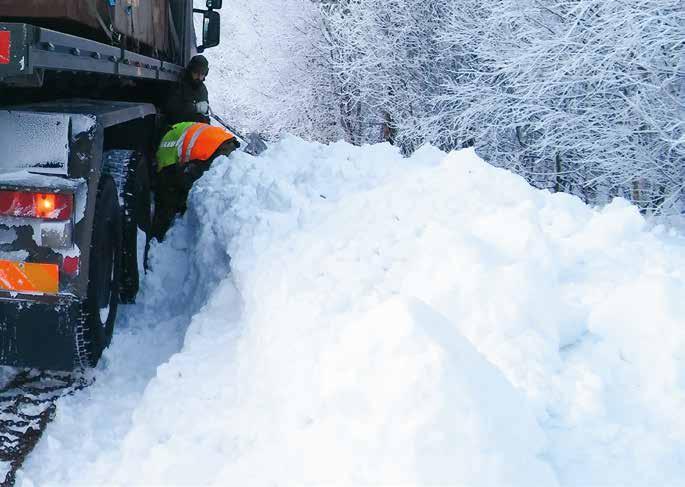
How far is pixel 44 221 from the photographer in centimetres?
312

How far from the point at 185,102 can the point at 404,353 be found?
19.5 feet

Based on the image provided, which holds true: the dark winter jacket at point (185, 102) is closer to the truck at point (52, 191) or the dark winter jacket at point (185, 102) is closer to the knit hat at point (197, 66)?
the knit hat at point (197, 66)

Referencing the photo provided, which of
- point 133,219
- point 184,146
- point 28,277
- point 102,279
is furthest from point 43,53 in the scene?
point 184,146

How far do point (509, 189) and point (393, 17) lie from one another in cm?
1015

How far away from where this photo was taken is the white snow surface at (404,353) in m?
2.37

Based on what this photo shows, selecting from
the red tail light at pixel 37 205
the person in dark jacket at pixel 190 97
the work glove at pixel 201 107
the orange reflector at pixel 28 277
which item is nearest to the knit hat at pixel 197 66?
the person in dark jacket at pixel 190 97

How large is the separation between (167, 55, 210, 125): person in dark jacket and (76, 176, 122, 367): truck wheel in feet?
12.4

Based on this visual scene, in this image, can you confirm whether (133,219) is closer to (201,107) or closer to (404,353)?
(404,353)

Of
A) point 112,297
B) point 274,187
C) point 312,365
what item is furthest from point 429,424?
point 274,187

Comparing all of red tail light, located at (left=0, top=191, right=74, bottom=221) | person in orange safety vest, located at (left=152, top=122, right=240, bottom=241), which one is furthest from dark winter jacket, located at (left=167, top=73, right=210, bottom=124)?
red tail light, located at (left=0, top=191, right=74, bottom=221)

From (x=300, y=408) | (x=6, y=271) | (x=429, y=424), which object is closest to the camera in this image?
(x=429, y=424)

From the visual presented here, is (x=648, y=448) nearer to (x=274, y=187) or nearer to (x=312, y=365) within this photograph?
(x=312, y=365)

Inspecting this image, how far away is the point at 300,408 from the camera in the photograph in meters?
2.82

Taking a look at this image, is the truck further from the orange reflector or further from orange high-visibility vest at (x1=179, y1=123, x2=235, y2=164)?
orange high-visibility vest at (x1=179, y1=123, x2=235, y2=164)
